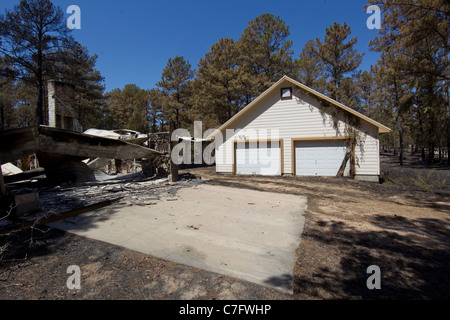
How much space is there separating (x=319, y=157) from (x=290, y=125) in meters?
2.47

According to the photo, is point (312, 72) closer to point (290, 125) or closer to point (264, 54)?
point (264, 54)

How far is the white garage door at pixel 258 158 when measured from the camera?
13.2 meters

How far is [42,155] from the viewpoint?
22.7 ft

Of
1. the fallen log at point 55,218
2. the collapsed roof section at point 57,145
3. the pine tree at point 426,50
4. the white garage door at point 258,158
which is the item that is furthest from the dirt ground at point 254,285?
the pine tree at point 426,50

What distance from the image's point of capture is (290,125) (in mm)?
12953

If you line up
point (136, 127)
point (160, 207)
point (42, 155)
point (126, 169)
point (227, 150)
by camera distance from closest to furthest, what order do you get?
point (160, 207) → point (42, 155) → point (126, 169) → point (227, 150) → point (136, 127)

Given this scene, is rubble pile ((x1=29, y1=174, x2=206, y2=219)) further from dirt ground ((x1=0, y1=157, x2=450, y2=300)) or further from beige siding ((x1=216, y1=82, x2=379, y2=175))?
beige siding ((x1=216, y1=82, x2=379, y2=175))

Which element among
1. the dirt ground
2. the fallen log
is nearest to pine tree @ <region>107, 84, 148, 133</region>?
the fallen log

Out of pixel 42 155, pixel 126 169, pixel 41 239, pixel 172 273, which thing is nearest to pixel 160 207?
pixel 41 239

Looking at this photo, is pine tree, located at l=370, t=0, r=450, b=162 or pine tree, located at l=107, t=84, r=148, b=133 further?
pine tree, located at l=107, t=84, r=148, b=133

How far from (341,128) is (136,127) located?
23925 mm

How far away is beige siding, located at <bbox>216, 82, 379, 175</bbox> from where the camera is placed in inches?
453

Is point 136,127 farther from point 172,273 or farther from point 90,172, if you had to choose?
point 172,273

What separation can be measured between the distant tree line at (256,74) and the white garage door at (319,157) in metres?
5.74
